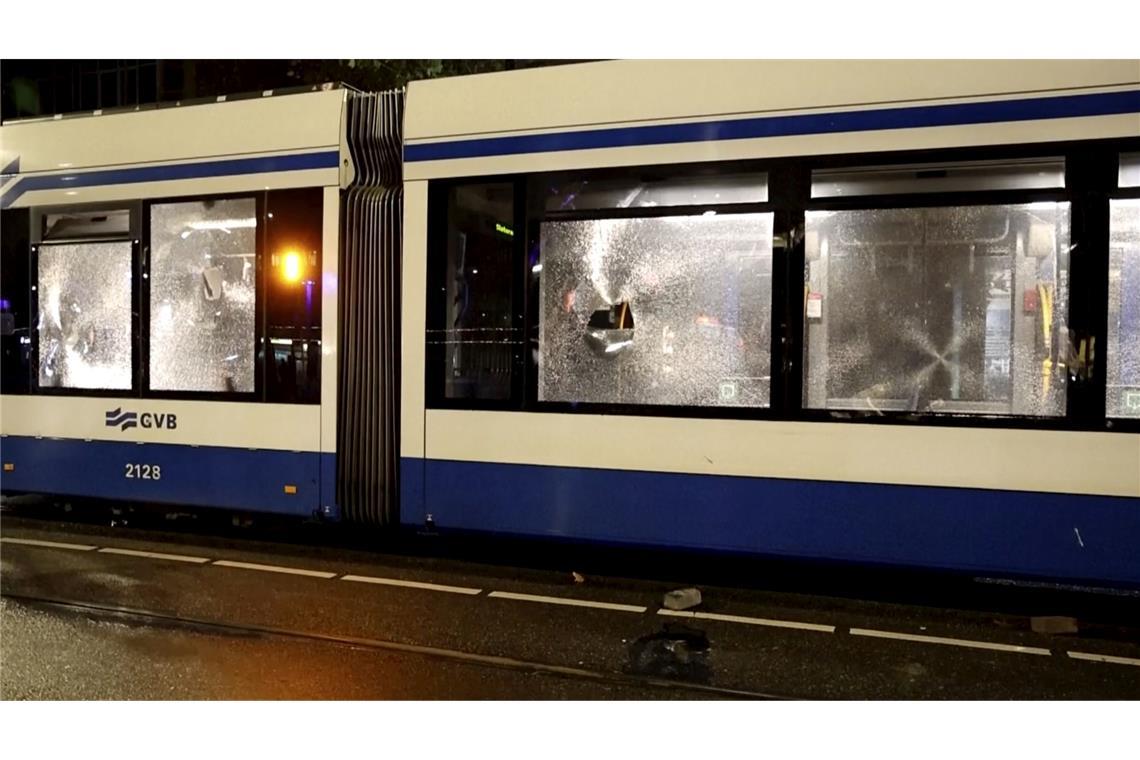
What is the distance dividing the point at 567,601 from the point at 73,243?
548 cm

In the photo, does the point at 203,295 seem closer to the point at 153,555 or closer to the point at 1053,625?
the point at 153,555

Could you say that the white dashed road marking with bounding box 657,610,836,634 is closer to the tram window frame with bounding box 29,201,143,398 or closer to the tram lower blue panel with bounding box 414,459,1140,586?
the tram lower blue panel with bounding box 414,459,1140,586

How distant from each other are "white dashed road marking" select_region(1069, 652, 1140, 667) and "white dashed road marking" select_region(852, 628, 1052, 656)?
15 cm

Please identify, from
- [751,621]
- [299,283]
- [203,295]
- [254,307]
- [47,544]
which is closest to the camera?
[751,621]

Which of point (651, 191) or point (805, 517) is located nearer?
point (805, 517)

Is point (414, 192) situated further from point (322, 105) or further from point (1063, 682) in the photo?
point (1063, 682)

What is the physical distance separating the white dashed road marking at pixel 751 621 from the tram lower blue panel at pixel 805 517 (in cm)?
43

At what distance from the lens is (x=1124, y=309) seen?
5.34m

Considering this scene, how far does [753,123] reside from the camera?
19.4ft

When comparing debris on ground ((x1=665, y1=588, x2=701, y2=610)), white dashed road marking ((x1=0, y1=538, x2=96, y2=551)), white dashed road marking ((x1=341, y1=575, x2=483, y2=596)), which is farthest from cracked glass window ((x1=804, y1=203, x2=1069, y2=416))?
white dashed road marking ((x1=0, y1=538, x2=96, y2=551))

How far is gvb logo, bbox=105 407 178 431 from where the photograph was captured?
757 centimetres

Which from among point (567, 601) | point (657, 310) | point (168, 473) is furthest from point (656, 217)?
point (168, 473)

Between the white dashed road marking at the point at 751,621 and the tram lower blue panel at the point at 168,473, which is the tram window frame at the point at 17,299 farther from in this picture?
the white dashed road marking at the point at 751,621

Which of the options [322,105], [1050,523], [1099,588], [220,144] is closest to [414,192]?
[322,105]
